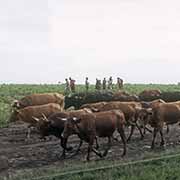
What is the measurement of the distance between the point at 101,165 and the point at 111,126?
9.25ft

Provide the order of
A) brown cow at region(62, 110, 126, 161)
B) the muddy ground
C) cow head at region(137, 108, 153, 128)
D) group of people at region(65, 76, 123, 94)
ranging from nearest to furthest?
the muddy ground → brown cow at region(62, 110, 126, 161) → cow head at region(137, 108, 153, 128) → group of people at region(65, 76, 123, 94)

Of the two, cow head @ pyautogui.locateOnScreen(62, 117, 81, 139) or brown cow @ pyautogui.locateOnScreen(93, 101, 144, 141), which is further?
brown cow @ pyautogui.locateOnScreen(93, 101, 144, 141)

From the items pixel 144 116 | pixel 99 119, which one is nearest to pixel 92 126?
pixel 99 119

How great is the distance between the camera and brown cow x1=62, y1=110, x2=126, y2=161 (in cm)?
1714

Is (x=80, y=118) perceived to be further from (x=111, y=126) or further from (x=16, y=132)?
(x=16, y=132)

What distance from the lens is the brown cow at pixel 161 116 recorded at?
1973 cm

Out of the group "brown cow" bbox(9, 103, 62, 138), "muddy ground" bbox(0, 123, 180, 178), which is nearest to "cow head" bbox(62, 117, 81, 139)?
"muddy ground" bbox(0, 123, 180, 178)

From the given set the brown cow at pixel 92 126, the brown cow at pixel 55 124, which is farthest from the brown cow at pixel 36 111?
the brown cow at pixel 92 126

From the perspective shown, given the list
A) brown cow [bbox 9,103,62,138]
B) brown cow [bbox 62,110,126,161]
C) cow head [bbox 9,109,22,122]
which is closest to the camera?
brown cow [bbox 62,110,126,161]

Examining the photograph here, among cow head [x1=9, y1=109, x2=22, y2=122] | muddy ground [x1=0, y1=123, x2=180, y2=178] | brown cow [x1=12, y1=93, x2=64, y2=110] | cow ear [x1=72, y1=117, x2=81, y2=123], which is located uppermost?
brown cow [x1=12, y1=93, x2=64, y2=110]

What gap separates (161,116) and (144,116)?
1.07 meters

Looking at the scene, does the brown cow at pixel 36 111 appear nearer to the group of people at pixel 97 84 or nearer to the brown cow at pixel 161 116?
the brown cow at pixel 161 116

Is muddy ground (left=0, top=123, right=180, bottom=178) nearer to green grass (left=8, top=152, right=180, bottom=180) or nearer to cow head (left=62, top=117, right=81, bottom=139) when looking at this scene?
cow head (left=62, top=117, right=81, bottom=139)

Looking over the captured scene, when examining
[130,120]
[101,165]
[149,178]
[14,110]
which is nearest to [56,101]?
[14,110]
